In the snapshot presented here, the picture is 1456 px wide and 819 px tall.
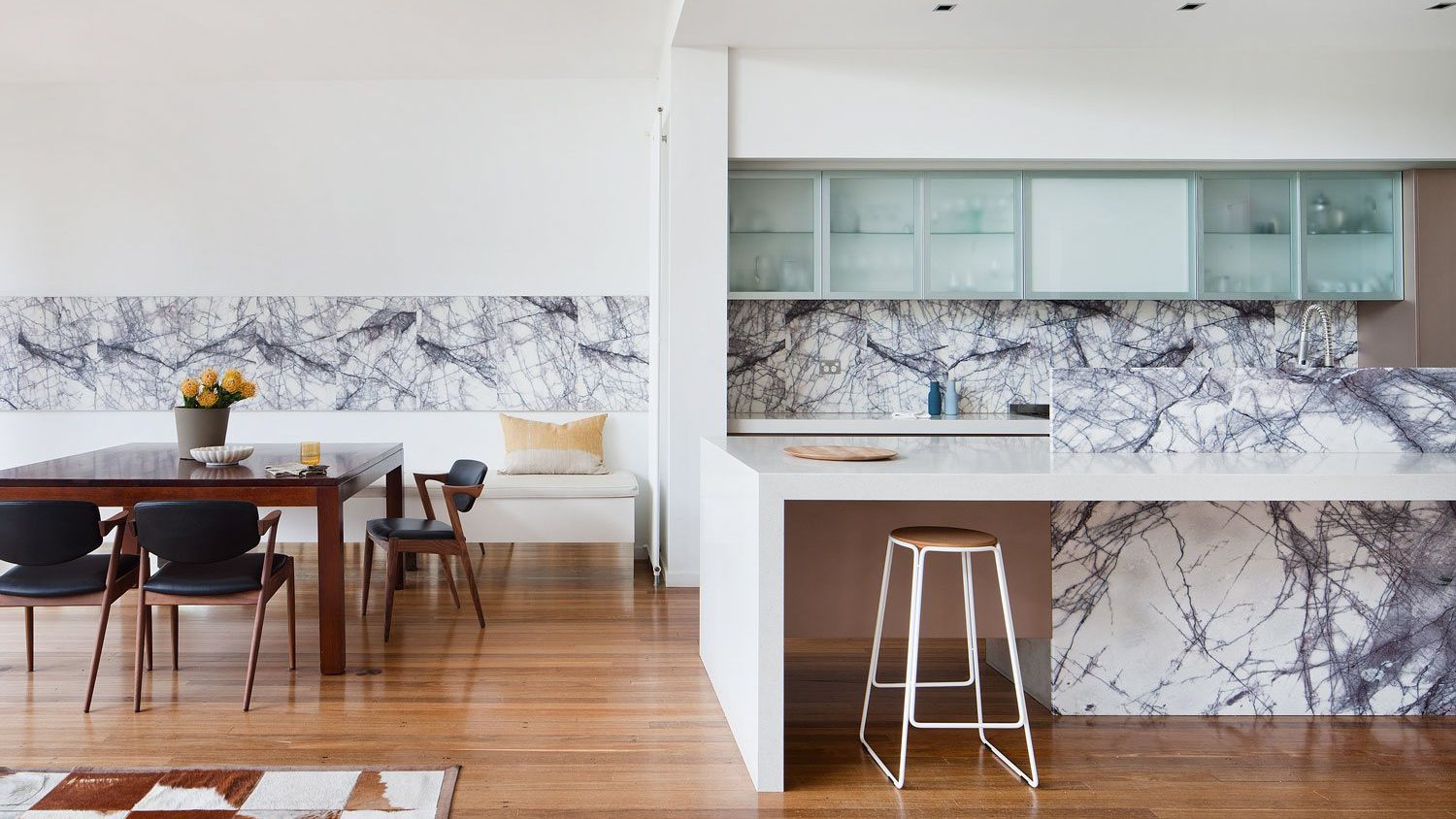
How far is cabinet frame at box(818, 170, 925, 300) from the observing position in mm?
5426

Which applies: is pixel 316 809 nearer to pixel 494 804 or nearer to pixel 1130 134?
pixel 494 804

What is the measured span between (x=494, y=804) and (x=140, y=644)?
1.64 meters

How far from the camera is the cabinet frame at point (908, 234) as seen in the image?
214 inches

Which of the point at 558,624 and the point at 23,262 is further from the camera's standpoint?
the point at 23,262

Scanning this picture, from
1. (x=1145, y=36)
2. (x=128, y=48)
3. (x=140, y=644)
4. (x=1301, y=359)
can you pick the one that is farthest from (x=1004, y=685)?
(x=128, y=48)

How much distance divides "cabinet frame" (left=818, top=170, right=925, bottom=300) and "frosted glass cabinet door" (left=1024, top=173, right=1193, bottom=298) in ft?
2.02

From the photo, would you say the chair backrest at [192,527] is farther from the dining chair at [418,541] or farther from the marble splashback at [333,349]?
the marble splashback at [333,349]

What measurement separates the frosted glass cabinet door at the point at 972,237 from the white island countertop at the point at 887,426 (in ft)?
2.45

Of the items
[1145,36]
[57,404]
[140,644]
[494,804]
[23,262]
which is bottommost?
[494,804]

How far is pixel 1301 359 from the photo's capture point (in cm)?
342

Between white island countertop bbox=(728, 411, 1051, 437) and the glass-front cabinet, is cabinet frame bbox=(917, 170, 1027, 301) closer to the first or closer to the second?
white island countertop bbox=(728, 411, 1051, 437)

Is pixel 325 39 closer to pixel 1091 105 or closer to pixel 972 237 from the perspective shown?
pixel 972 237

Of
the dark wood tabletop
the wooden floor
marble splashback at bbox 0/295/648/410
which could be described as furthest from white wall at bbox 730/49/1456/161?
the wooden floor

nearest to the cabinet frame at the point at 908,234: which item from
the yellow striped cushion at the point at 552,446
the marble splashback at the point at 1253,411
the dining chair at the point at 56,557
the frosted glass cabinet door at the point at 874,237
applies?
the frosted glass cabinet door at the point at 874,237
